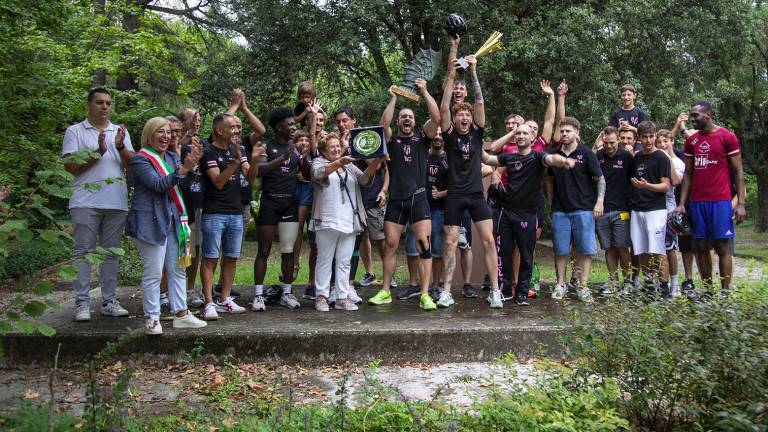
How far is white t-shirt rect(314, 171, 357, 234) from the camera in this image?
22.9 ft

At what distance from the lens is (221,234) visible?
6.75 m

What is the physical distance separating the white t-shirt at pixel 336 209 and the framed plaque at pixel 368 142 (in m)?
0.44

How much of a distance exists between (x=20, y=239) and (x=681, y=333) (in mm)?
3448

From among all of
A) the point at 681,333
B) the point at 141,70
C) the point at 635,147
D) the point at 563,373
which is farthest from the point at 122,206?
the point at 141,70

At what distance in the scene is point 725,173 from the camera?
Answer: 777 centimetres

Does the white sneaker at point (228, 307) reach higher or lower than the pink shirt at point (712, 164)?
lower

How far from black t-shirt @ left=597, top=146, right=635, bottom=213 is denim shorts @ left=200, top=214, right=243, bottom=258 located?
4359 millimetres

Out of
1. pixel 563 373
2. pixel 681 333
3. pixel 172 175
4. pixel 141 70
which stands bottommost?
pixel 563 373

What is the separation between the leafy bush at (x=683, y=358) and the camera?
352cm

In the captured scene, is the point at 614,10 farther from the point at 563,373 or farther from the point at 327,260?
the point at 563,373

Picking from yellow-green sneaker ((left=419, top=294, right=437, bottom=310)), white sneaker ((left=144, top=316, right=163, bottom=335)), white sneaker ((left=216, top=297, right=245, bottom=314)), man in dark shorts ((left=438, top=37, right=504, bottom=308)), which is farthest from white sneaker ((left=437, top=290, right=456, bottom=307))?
white sneaker ((left=144, top=316, right=163, bottom=335))

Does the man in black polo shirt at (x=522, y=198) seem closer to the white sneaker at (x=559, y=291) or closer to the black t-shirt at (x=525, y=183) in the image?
the black t-shirt at (x=525, y=183)

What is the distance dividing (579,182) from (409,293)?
2.36 metres

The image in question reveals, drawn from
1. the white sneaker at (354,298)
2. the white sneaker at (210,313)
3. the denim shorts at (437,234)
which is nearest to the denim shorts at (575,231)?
the denim shorts at (437,234)
